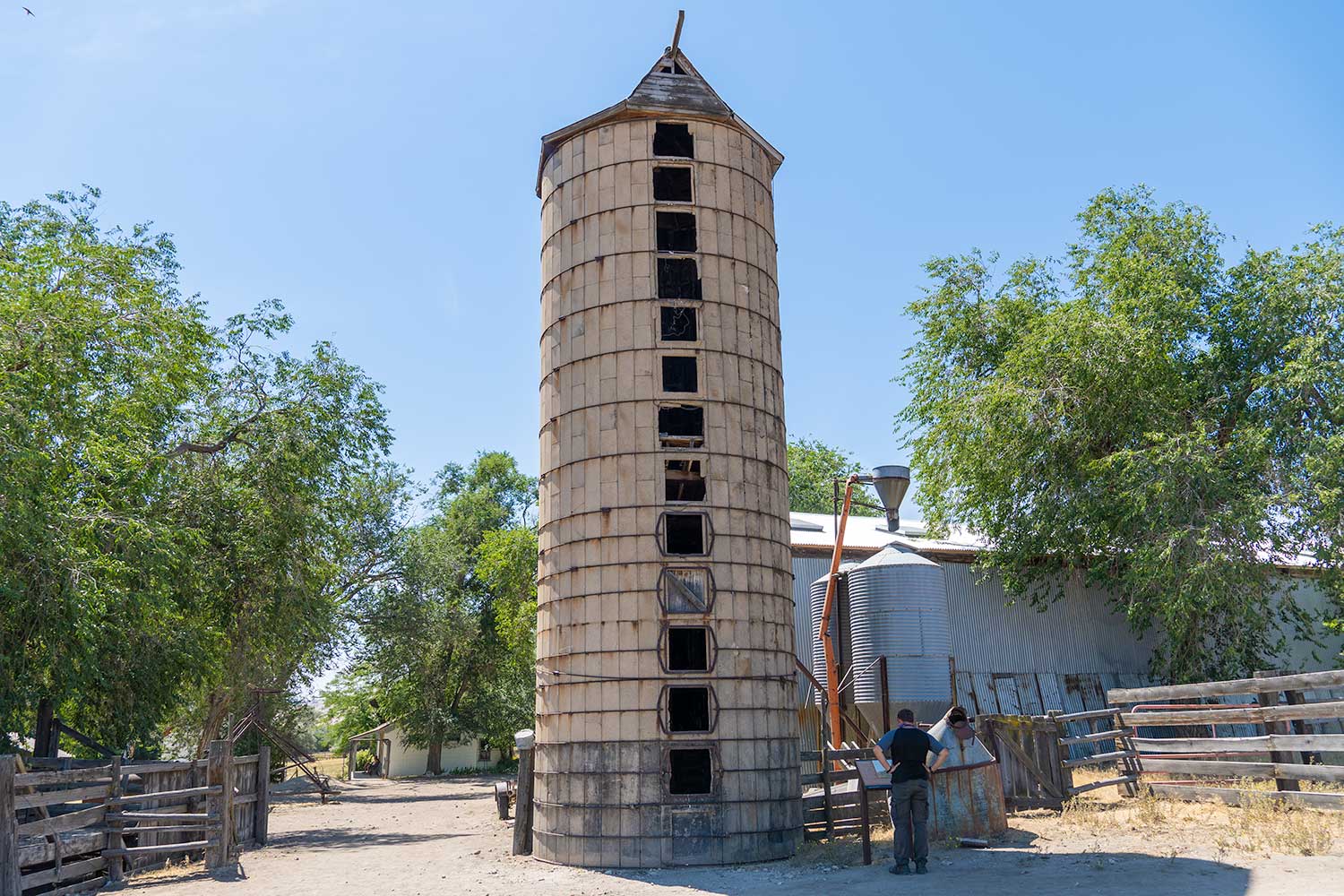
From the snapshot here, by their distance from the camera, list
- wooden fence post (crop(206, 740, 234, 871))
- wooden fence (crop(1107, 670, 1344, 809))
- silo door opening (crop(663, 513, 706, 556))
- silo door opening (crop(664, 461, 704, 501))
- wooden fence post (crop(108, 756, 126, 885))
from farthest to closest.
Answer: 1. silo door opening (crop(663, 513, 706, 556))
2. silo door opening (crop(664, 461, 704, 501))
3. wooden fence post (crop(206, 740, 234, 871))
4. wooden fence post (crop(108, 756, 126, 885))
5. wooden fence (crop(1107, 670, 1344, 809))

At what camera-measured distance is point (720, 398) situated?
17391 millimetres

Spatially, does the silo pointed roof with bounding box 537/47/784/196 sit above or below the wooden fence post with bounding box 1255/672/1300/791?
above

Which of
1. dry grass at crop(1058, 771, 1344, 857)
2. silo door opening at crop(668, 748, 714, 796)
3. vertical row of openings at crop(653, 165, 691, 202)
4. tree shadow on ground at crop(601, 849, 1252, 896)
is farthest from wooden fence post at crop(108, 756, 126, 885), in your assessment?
dry grass at crop(1058, 771, 1344, 857)

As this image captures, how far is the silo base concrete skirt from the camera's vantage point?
14781 millimetres

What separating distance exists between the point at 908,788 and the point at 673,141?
41.6ft

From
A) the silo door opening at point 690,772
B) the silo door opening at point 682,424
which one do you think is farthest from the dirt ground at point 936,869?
the silo door opening at point 682,424

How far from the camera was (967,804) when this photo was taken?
14.9 m

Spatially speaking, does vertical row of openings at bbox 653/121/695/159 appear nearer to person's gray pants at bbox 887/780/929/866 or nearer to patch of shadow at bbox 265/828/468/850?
person's gray pants at bbox 887/780/929/866

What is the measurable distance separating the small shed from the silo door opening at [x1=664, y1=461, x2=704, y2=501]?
36.4 meters

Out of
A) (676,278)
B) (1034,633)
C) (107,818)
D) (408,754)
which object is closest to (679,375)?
(676,278)

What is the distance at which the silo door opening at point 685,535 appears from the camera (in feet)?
58.4

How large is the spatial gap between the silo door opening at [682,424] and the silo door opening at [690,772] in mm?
5440

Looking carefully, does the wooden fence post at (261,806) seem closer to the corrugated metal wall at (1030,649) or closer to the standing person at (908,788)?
the standing person at (908,788)

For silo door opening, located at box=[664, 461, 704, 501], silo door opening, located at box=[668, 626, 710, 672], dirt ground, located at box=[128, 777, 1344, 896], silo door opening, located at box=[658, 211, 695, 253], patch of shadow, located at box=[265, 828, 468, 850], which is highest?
silo door opening, located at box=[658, 211, 695, 253]
